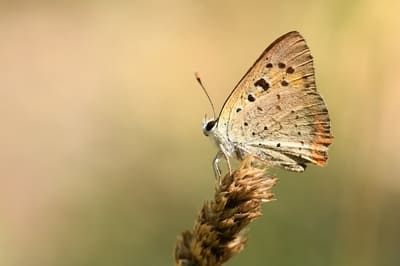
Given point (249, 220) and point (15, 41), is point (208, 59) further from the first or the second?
point (249, 220)

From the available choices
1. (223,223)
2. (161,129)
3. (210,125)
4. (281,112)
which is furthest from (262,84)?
(161,129)

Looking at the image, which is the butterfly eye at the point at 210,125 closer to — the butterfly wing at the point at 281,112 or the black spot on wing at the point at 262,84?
the butterfly wing at the point at 281,112

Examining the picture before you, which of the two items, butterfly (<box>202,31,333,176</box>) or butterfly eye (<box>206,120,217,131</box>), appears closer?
butterfly (<box>202,31,333,176</box>)

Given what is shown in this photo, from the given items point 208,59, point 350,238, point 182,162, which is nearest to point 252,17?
point 208,59

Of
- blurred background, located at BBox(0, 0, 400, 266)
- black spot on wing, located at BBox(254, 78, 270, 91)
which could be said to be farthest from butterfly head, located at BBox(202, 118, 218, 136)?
blurred background, located at BBox(0, 0, 400, 266)

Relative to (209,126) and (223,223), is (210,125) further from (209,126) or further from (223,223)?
(223,223)

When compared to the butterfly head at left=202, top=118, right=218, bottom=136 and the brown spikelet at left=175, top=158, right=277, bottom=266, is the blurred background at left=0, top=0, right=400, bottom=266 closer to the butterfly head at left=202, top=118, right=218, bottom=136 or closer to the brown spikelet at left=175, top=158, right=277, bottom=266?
the butterfly head at left=202, top=118, right=218, bottom=136
